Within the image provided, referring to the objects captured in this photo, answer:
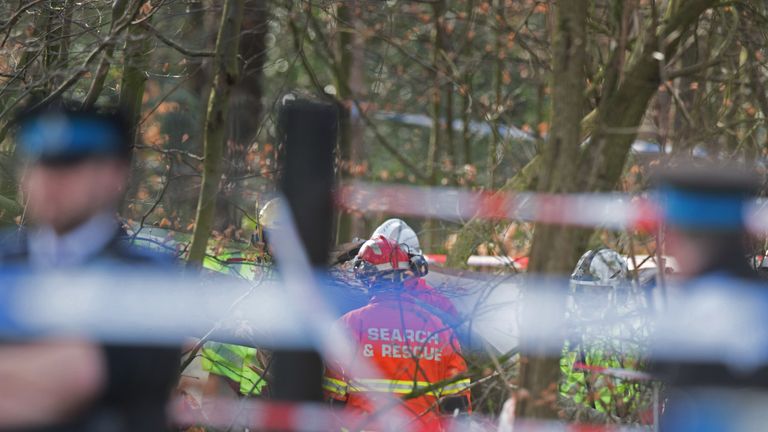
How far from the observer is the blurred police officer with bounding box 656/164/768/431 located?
2.82 m

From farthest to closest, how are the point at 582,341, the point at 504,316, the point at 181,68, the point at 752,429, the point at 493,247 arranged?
the point at 181,68
the point at 493,247
the point at 504,316
the point at 582,341
the point at 752,429

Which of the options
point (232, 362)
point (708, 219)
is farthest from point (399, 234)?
point (708, 219)

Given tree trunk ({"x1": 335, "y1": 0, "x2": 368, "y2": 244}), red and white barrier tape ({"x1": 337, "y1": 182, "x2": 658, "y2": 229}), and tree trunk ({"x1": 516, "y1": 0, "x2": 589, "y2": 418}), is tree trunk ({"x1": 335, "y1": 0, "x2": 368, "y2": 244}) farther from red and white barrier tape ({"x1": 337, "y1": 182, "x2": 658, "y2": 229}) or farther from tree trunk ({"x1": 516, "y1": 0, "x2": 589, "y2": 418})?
tree trunk ({"x1": 516, "y1": 0, "x2": 589, "y2": 418})

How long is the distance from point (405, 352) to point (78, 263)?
3319 mm

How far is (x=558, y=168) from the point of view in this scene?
3.96m

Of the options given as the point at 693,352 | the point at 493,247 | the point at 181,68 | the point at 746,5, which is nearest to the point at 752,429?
the point at 693,352

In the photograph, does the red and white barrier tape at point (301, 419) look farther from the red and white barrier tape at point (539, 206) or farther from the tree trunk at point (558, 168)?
the red and white barrier tape at point (539, 206)

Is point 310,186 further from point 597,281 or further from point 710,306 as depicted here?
point 597,281

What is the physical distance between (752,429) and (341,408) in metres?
3.02

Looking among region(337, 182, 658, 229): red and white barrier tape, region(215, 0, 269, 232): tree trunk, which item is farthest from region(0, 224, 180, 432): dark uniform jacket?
region(215, 0, 269, 232): tree trunk

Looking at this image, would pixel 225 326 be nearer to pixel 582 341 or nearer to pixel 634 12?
pixel 582 341

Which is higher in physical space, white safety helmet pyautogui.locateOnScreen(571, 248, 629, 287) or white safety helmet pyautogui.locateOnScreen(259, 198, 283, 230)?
white safety helmet pyautogui.locateOnScreen(259, 198, 283, 230)

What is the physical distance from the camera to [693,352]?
2.84 meters

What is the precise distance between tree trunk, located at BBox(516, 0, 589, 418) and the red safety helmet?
2.03 m
